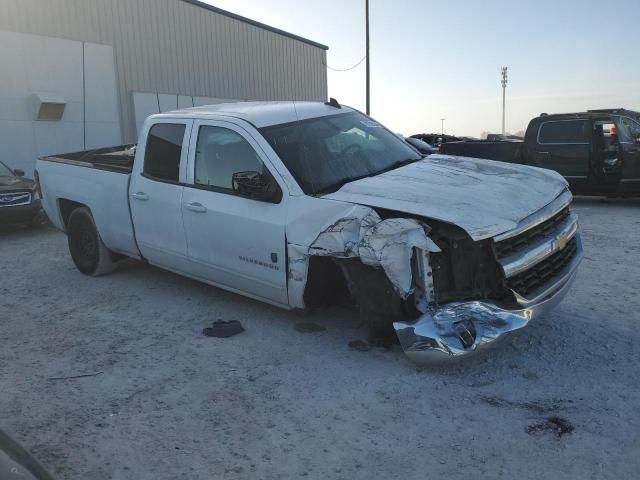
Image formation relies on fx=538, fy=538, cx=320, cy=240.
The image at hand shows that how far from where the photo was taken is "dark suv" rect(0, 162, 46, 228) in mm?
8984

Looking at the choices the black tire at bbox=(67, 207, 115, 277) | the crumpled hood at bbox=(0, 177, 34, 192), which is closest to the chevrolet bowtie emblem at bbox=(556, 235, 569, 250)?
the black tire at bbox=(67, 207, 115, 277)

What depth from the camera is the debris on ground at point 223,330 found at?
172 inches

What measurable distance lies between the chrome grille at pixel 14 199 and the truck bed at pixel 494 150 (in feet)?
27.3

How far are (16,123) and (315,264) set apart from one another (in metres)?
12.3

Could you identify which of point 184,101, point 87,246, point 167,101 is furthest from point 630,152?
point 184,101

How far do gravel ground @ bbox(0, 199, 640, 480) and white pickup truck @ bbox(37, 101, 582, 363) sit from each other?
1.18 ft

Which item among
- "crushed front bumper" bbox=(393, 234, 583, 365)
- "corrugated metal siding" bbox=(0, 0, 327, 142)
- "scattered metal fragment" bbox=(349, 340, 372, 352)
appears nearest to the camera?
"crushed front bumper" bbox=(393, 234, 583, 365)

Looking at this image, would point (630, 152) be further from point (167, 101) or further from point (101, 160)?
point (167, 101)

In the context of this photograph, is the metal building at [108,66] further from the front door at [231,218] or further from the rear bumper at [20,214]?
the front door at [231,218]

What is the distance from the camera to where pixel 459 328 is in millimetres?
3281

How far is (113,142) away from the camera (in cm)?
1570

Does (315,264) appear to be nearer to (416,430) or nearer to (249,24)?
(416,430)

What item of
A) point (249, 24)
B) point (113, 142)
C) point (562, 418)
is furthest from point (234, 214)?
point (249, 24)

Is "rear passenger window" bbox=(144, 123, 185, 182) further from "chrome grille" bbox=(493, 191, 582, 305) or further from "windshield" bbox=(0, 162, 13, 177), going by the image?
"windshield" bbox=(0, 162, 13, 177)
